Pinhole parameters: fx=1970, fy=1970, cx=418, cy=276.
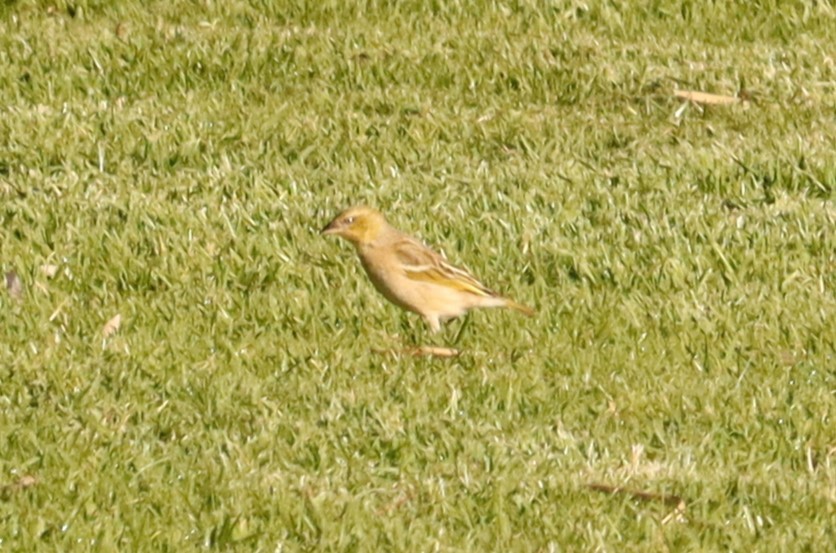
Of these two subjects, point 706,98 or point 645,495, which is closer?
point 645,495

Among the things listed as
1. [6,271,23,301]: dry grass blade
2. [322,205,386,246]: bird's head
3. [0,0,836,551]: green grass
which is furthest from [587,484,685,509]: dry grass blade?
[6,271,23,301]: dry grass blade

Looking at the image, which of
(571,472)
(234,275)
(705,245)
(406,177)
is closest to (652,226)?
(705,245)

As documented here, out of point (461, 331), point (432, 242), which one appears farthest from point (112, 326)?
point (432, 242)

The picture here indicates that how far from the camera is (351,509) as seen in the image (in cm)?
610

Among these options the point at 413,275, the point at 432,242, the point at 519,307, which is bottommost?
the point at 432,242

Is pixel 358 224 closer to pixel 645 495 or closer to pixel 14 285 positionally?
pixel 14 285

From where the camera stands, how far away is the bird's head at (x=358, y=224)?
7887 millimetres

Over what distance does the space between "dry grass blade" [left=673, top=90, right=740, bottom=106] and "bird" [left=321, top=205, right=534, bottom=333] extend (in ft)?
10.7

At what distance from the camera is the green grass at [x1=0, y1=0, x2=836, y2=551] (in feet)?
20.4

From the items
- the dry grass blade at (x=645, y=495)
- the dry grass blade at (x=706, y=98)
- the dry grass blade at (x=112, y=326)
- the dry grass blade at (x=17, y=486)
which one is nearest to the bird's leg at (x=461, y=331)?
the dry grass blade at (x=112, y=326)

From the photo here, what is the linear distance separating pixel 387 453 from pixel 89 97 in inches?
179

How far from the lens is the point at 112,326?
759 cm

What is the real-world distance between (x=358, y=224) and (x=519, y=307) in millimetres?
743

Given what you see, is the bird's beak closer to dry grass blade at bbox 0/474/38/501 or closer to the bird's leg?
the bird's leg
